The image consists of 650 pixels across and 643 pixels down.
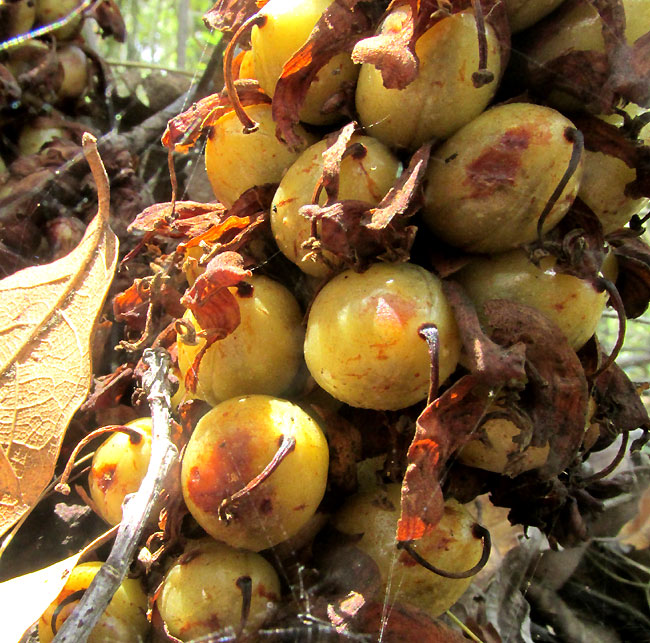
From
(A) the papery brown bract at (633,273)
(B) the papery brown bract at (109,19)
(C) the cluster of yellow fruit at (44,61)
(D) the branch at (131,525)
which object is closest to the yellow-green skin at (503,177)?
(A) the papery brown bract at (633,273)

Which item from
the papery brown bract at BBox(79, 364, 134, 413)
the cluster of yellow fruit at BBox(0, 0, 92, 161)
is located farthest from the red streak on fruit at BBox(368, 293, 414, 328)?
the cluster of yellow fruit at BBox(0, 0, 92, 161)

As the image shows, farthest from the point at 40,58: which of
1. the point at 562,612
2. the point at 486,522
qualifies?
the point at 562,612

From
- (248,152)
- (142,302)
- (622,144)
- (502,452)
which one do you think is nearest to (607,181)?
(622,144)

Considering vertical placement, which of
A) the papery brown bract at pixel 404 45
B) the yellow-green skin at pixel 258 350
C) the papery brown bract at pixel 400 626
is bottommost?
the papery brown bract at pixel 400 626

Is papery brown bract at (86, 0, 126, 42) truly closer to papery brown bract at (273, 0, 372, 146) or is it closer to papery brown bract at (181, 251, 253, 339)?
papery brown bract at (273, 0, 372, 146)

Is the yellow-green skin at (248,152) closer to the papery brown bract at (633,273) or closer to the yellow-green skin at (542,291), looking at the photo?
the yellow-green skin at (542,291)

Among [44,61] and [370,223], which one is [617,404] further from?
[44,61]

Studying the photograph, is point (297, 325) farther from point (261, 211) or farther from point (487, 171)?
point (487, 171)
